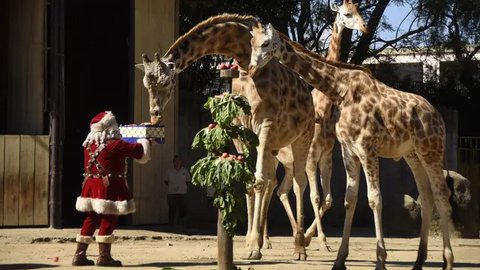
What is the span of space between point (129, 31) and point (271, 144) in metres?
6.49

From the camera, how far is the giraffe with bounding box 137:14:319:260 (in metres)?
13.0

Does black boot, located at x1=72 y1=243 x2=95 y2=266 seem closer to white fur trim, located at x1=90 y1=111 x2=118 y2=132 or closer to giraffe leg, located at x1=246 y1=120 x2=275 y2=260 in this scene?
white fur trim, located at x1=90 y1=111 x2=118 y2=132

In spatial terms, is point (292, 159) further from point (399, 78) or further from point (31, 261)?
point (399, 78)

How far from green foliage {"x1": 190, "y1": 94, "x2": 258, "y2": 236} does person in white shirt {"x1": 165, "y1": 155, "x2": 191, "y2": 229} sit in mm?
8736

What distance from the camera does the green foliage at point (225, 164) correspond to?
428 inches

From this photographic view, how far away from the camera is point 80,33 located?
856 inches

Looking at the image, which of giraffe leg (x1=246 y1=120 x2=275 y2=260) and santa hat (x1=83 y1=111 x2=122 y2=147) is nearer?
santa hat (x1=83 y1=111 x2=122 y2=147)

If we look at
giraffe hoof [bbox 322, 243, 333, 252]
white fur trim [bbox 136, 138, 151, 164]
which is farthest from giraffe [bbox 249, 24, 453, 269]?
giraffe hoof [bbox 322, 243, 333, 252]

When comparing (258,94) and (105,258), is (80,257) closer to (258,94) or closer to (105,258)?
(105,258)

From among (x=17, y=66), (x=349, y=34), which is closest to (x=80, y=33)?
(x=17, y=66)

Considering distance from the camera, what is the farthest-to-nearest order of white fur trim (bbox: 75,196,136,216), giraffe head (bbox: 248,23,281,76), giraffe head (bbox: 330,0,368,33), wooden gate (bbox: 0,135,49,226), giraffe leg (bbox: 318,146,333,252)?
wooden gate (bbox: 0,135,49,226) < giraffe head (bbox: 330,0,368,33) < giraffe leg (bbox: 318,146,333,252) < giraffe head (bbox: 248,23,281,76) < white fur trim (bbox: 75,196,136,216)

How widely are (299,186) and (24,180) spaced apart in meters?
5.33

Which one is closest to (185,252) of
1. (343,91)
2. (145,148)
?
(145,148)

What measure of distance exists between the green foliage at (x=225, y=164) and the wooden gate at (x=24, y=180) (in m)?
7.68
